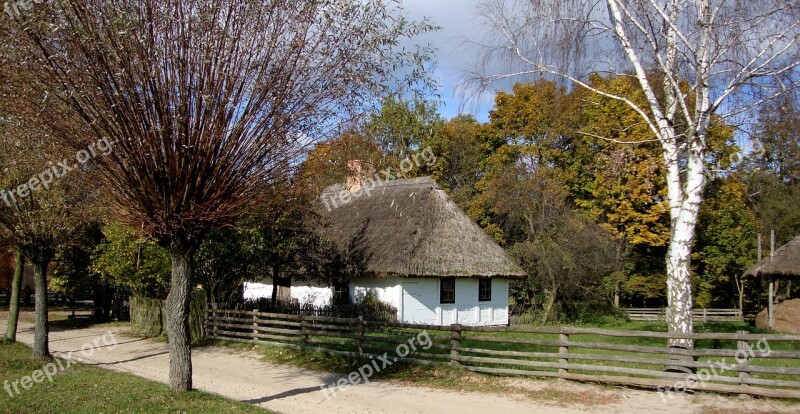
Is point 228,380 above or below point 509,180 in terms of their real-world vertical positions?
below

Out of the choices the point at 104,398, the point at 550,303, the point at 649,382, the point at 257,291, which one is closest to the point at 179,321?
the point at 104,398

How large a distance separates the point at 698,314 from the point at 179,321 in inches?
1318

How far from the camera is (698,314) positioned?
3522 centimetres

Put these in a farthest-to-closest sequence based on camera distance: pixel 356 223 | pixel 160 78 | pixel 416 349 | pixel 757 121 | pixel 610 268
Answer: pixel 610 268, pixel 356 223, pixel 416 349, pixel 757 121, pixel 160 78

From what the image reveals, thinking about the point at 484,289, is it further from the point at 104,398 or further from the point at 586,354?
the point at 104,398

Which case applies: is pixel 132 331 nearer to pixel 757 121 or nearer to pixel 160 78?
pixel 160 78

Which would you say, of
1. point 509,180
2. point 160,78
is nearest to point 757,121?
point 160,78

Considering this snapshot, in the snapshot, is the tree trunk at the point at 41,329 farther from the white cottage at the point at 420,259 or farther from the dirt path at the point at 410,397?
the white cottage at the point at 420,259

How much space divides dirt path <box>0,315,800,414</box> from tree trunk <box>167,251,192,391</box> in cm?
141

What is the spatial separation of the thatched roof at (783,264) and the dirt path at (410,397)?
1555 cm

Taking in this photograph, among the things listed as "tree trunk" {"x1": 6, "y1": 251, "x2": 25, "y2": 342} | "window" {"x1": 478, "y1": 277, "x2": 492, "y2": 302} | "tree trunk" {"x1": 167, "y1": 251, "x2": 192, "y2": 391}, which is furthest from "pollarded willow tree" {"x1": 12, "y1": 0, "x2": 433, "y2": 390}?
"window" {"x1": 478, "y1": 277, "x2": 492, "y2": 302}

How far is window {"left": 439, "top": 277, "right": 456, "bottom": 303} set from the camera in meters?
24.6

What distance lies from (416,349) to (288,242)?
6598mm

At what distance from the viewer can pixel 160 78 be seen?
8.04 metres
